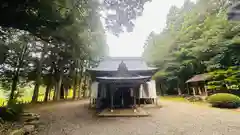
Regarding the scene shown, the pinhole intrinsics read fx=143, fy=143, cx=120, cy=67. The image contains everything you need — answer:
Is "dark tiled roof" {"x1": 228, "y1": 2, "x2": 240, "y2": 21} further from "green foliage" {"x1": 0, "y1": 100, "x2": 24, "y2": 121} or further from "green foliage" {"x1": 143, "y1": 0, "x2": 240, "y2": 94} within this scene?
"green foliage" {"x1": 143, "y1": 0, "x2": 240, "y2": 94}

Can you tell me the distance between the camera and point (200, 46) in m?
15.2

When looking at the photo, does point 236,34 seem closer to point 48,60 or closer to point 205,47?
point 205,47

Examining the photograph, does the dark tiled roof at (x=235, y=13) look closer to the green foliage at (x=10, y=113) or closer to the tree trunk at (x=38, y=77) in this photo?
the green foliage at (x=10, y=113)

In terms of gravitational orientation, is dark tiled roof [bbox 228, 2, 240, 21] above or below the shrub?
above

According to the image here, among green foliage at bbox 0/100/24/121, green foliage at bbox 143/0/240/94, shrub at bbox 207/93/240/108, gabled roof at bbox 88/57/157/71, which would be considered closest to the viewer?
green foliage at bbox 0/100/24/121

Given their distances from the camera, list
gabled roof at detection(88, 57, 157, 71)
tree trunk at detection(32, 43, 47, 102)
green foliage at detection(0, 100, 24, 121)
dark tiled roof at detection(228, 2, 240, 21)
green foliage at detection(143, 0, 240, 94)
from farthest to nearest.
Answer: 1. tree trunk at detection(32, 43, 47, 102)
2. gabled roof at detection(88, 57, 157, 71)
3. green foliage at detection(143, 0, 240, 94)
4. green foliage at detection(0, 100, 24, 121)
5. dark tiled roof at detection(228, 2, 240, 21)

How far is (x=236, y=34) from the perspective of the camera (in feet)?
38.6

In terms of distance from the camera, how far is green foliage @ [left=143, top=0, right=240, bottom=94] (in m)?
12.3

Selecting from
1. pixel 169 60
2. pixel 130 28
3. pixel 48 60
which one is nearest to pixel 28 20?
pixel 130 28

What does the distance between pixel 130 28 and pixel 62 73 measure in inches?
555

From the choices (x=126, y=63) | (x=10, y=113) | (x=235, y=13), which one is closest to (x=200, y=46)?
(x=126, y=63)

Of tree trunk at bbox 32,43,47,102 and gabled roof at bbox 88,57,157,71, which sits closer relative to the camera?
gabled roof at bbox 88,57,157,71

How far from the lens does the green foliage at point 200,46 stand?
12297 millimetres

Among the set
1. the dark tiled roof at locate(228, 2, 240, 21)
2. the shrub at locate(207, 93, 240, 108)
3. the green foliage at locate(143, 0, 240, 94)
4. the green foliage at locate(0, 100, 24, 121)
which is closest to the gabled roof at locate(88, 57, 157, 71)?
the shrub at locate(207, 93, 240, 108)
